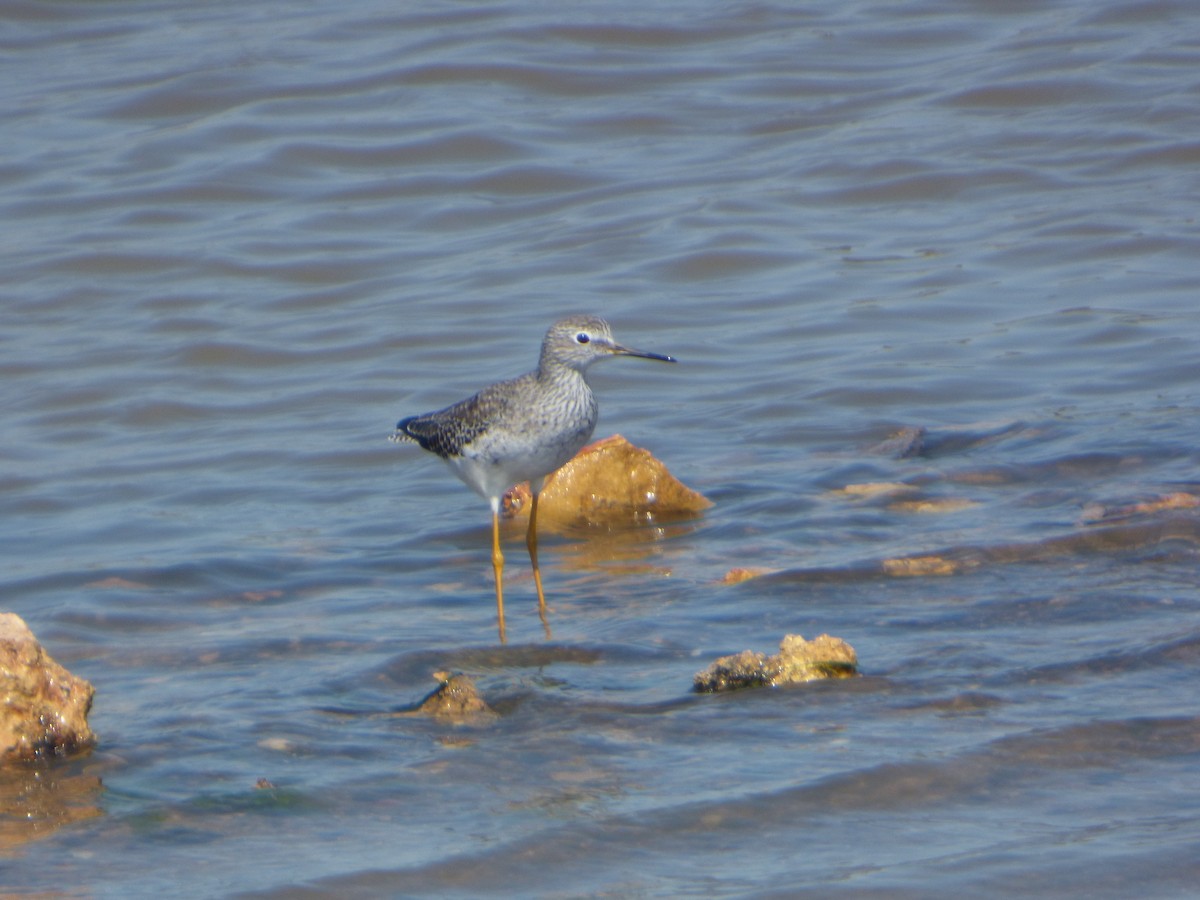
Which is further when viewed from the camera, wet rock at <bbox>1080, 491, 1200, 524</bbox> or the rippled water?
wet rock at <bbox>1080, 491, 1200, 524</bbox>

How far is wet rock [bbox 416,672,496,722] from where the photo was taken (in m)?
5.43

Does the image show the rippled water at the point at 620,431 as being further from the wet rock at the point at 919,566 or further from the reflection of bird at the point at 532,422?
the reflection of bird at the point at 532,422

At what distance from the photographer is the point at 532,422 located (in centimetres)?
717

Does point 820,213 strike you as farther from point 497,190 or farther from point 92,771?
point 92,771

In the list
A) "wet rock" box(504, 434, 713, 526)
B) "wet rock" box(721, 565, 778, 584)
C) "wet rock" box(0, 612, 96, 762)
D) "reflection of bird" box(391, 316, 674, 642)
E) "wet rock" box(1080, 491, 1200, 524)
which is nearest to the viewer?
"wet rock" box(0, 612, 96, 762)

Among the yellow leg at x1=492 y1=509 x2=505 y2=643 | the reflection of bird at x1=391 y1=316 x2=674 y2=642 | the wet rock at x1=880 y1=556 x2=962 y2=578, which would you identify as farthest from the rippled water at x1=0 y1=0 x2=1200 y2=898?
the reflection of bird at x1=391 y1=316 x2=674 y2=642

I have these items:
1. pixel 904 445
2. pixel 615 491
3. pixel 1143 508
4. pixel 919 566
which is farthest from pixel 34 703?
pixel 904 445

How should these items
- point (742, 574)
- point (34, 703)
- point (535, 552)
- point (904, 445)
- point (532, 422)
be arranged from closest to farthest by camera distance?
point (34, 703) → point (742, 574) → point (532, 422) → point (535, 552) → point (904, 445)

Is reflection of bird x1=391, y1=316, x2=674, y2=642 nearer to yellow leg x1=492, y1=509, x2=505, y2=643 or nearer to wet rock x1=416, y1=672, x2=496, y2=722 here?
yellow leg x1=492, y1=509, x2=505, y2=643

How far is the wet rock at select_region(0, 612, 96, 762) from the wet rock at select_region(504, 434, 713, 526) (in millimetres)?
3324

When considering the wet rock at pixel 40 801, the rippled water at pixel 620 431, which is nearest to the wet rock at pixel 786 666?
the rippled water at pixel 620 431

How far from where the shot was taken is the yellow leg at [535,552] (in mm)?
6614

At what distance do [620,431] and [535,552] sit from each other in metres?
2.44

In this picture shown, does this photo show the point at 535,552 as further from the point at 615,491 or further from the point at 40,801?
the point at 40,801
